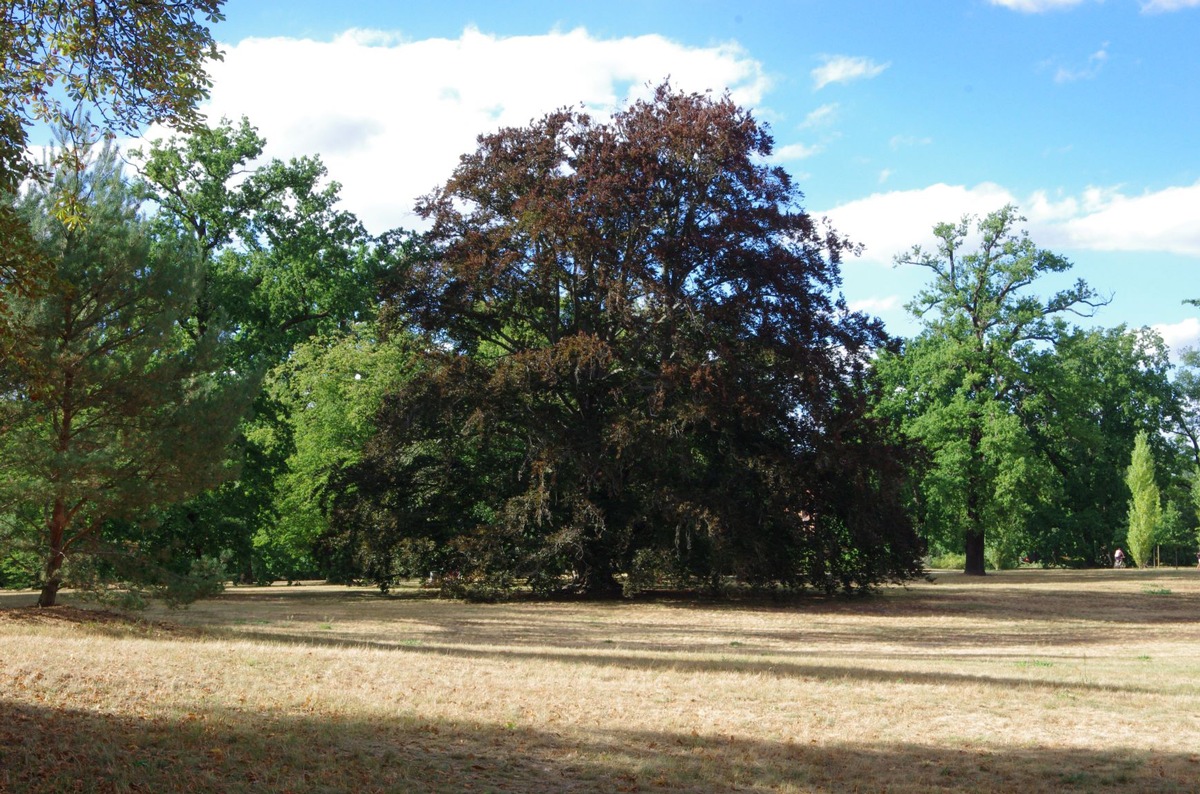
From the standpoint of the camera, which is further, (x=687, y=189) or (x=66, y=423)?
(x=687, y=189)

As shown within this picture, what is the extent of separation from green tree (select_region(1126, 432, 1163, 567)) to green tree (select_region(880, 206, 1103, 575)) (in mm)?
12432

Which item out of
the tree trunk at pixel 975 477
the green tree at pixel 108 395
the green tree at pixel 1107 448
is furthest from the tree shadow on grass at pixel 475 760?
the green tree at pixel 1107 448

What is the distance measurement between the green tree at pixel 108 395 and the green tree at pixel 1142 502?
47.5m

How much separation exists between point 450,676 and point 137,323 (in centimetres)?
916

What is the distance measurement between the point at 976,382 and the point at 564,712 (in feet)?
118

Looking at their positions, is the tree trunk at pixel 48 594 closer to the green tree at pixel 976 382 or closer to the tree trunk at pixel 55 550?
the tree trunk at pixel 55 550

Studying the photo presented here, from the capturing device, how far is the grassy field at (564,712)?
7543mm

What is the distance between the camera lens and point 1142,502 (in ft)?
167

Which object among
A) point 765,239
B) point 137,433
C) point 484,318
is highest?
point 765,239

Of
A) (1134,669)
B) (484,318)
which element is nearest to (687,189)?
(484,318)

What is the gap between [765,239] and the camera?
2641 centimetres

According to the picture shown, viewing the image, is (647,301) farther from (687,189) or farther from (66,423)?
(66,423)

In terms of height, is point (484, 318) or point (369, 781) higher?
point (484, 318)

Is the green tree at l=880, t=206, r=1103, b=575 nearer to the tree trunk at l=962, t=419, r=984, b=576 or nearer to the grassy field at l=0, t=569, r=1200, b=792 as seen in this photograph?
the tree trunk at l=962, t=419, r=984, b=576
